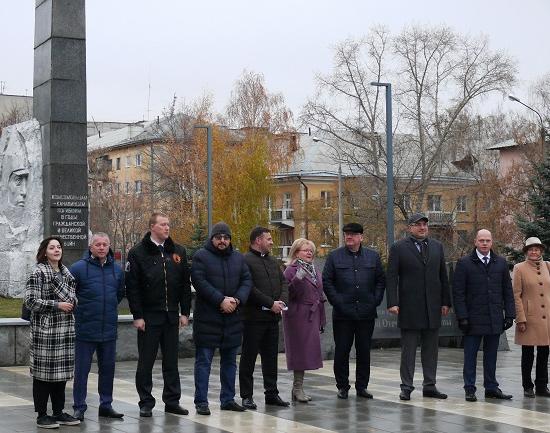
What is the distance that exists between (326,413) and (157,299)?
2.05 m

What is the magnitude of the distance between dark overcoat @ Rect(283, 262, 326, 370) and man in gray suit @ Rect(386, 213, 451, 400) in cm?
87

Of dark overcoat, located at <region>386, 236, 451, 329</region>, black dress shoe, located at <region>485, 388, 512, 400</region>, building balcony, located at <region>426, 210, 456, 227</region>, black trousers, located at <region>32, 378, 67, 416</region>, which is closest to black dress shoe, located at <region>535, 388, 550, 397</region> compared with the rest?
black dress shoe, located at <region>485, 388, 512, 400</region>

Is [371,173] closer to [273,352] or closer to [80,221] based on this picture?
[80,221]

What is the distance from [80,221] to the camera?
2064cm

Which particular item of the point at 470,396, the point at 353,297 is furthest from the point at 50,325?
the point at 470,396

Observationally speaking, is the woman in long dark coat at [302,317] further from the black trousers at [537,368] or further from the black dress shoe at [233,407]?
the black trousers at [537,368]

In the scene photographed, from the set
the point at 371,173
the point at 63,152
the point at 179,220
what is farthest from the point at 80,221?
the point at 179,220

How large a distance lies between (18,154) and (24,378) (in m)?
7.78

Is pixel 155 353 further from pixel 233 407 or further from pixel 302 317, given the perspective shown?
pixel 302 317

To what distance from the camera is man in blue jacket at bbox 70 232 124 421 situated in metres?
10.9

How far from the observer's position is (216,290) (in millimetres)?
11344

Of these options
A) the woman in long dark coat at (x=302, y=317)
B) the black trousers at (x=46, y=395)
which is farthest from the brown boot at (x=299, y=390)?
the black trousers at (x=46, y=395)

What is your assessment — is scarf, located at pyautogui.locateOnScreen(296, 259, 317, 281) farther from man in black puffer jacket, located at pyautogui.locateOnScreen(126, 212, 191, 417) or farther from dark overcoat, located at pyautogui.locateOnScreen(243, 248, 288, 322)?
man in black puffer jacket, located at pyautogui.locateOnScreen(126, 212, 191, 417)

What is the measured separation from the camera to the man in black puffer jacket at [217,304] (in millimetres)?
11367
